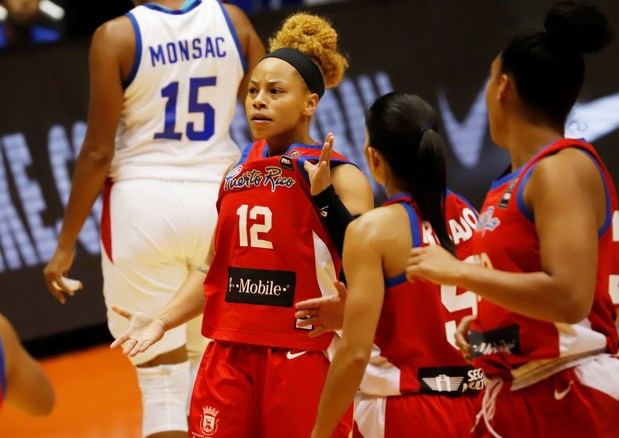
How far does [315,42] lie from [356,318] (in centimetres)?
141

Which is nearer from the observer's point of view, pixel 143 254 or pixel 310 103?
pixel 310 103

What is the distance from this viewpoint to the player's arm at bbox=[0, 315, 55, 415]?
8.89 ft

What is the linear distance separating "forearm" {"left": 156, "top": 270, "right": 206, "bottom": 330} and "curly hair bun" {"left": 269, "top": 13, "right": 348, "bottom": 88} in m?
0.91

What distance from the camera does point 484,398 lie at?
3.33 m

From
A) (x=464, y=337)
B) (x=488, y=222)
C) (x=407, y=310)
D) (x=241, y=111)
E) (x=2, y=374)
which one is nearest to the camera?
(x=2, y=374)

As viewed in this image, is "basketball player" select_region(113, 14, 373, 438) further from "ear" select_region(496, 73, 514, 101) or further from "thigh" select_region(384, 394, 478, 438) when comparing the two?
"ear" select_region(496, 73, 514, 101)

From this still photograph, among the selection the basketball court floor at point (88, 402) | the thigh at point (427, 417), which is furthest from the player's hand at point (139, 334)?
the basketball court floor at point (88, 402)

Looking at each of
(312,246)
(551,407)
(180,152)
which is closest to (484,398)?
(551,407)

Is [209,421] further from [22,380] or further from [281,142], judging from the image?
[22,380]

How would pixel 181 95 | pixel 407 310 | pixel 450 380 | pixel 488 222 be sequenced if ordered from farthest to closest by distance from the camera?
pixel 181 95
pixel 450 380
pixel 407 310
pixel 488 222

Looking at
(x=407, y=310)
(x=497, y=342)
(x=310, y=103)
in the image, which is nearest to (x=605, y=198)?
(x=497, y=342)

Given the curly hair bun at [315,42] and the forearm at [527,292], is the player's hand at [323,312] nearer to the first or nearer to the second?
the forearm at [527,292]

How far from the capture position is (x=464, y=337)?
11.0 feet

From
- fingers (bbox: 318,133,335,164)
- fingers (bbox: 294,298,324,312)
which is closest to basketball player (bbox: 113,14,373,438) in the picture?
fingers (bbox: 318,133,335,164)
